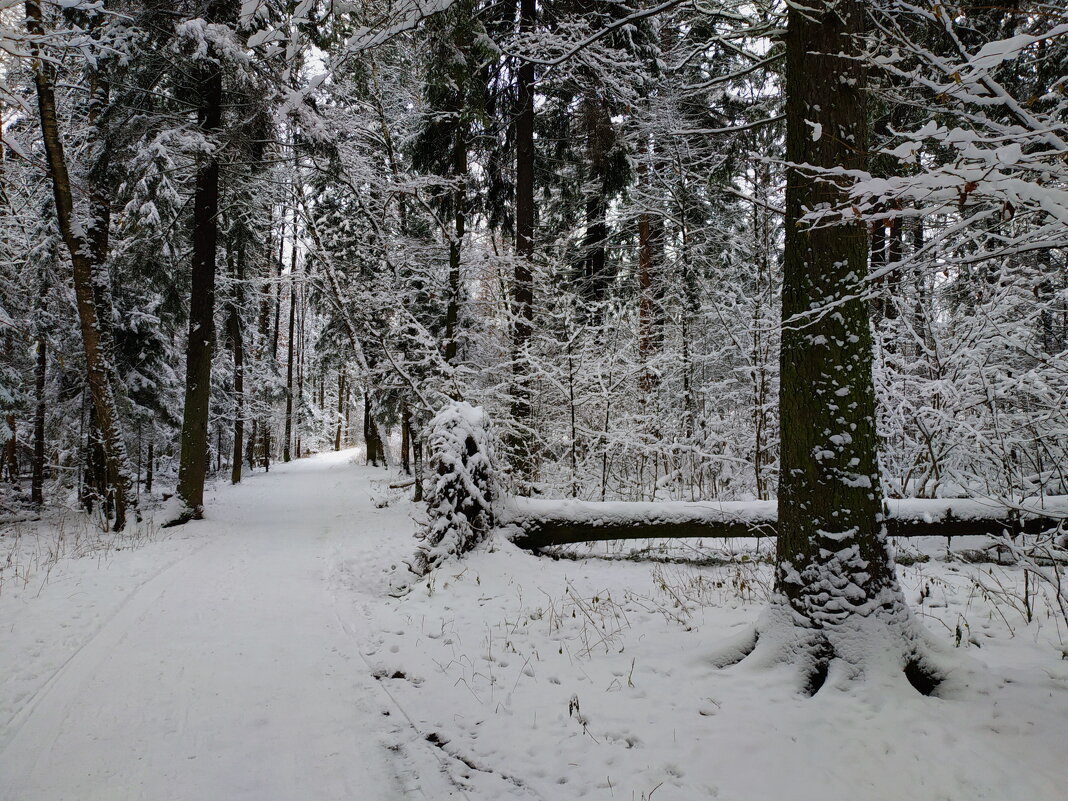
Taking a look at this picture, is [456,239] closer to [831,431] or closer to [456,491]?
[456,491]

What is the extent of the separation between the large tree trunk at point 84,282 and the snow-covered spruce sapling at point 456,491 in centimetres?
705

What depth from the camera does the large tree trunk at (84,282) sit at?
8.60 m

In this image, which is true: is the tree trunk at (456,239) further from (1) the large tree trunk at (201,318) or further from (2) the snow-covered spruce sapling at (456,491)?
(1) the large tree trunk at (201,318)

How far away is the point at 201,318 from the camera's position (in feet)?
35.7

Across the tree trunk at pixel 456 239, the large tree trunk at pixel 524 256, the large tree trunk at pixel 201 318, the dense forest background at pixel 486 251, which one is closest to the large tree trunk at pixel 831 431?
the dense forest background at pixel 486 251

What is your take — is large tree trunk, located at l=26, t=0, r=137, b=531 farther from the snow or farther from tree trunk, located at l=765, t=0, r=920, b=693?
tree trunk, located at l=765, t=0, r=920, b=693

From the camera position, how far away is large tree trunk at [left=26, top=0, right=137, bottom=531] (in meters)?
→ 8.60

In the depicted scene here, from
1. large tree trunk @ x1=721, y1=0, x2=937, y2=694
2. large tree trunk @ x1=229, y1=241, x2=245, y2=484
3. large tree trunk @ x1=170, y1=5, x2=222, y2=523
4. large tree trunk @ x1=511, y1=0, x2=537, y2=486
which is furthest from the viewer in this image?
large tree trunk @ x1=229, y1=241, x2=245, y2=484

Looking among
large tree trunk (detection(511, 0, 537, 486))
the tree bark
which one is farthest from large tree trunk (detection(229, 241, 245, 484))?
the tree bark

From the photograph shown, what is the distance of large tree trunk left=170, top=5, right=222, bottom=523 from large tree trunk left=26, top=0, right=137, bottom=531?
102cm

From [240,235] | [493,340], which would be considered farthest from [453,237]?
[240,235]

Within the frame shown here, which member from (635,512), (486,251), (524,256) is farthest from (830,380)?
(486,251)

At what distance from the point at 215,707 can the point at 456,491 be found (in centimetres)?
342

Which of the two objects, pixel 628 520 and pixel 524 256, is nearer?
pixel 628 520
